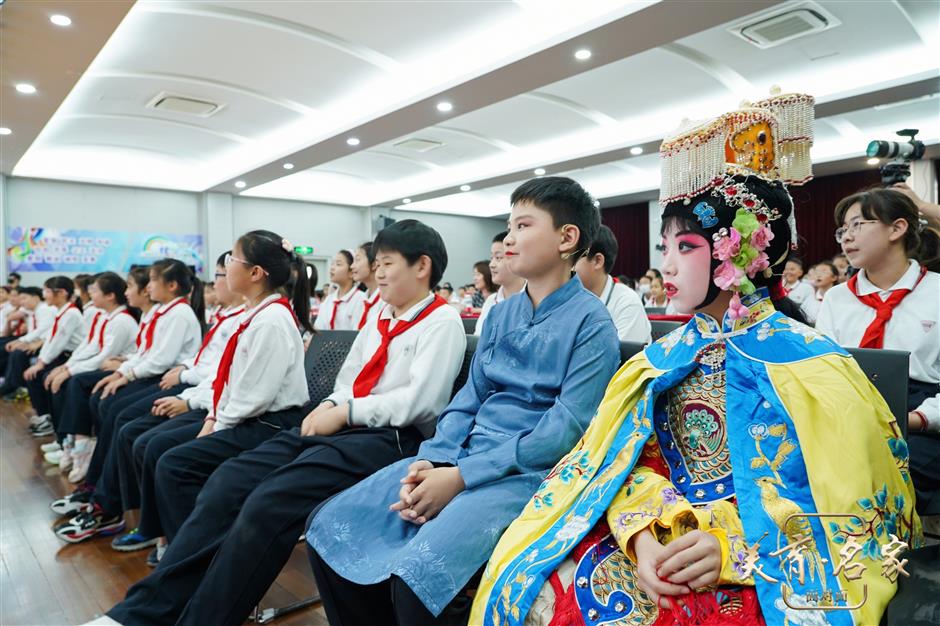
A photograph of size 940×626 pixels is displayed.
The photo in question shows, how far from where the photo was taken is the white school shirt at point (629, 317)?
259cm

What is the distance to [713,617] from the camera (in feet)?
3.07

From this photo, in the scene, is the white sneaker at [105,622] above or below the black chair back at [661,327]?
below

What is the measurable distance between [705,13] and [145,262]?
34.2 feet

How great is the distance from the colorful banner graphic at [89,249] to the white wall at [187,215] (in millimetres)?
129

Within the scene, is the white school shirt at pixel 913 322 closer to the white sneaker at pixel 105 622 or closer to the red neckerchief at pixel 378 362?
the red neckerchief at pixel 378 362

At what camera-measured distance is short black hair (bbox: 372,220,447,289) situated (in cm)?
202

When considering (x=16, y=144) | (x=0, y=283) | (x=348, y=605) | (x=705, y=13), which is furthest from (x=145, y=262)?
(x=348, y=605)

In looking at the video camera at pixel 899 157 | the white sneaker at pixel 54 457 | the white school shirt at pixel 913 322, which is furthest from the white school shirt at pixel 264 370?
the white sneaker at pixel 54 457

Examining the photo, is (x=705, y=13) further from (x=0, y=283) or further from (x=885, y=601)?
(x=0, y=283)

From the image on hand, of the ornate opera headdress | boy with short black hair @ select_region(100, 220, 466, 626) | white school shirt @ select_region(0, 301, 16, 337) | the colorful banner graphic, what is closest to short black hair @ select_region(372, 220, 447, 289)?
boy with short black hair @ select_region(100, 220, 466, 626)

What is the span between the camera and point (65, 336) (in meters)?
4.92

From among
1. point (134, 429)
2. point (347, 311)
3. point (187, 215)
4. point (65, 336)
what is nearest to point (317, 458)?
point (134, 429)

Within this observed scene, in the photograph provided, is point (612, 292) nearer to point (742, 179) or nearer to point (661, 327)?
point (661, 327)

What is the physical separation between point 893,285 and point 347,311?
4035mm
